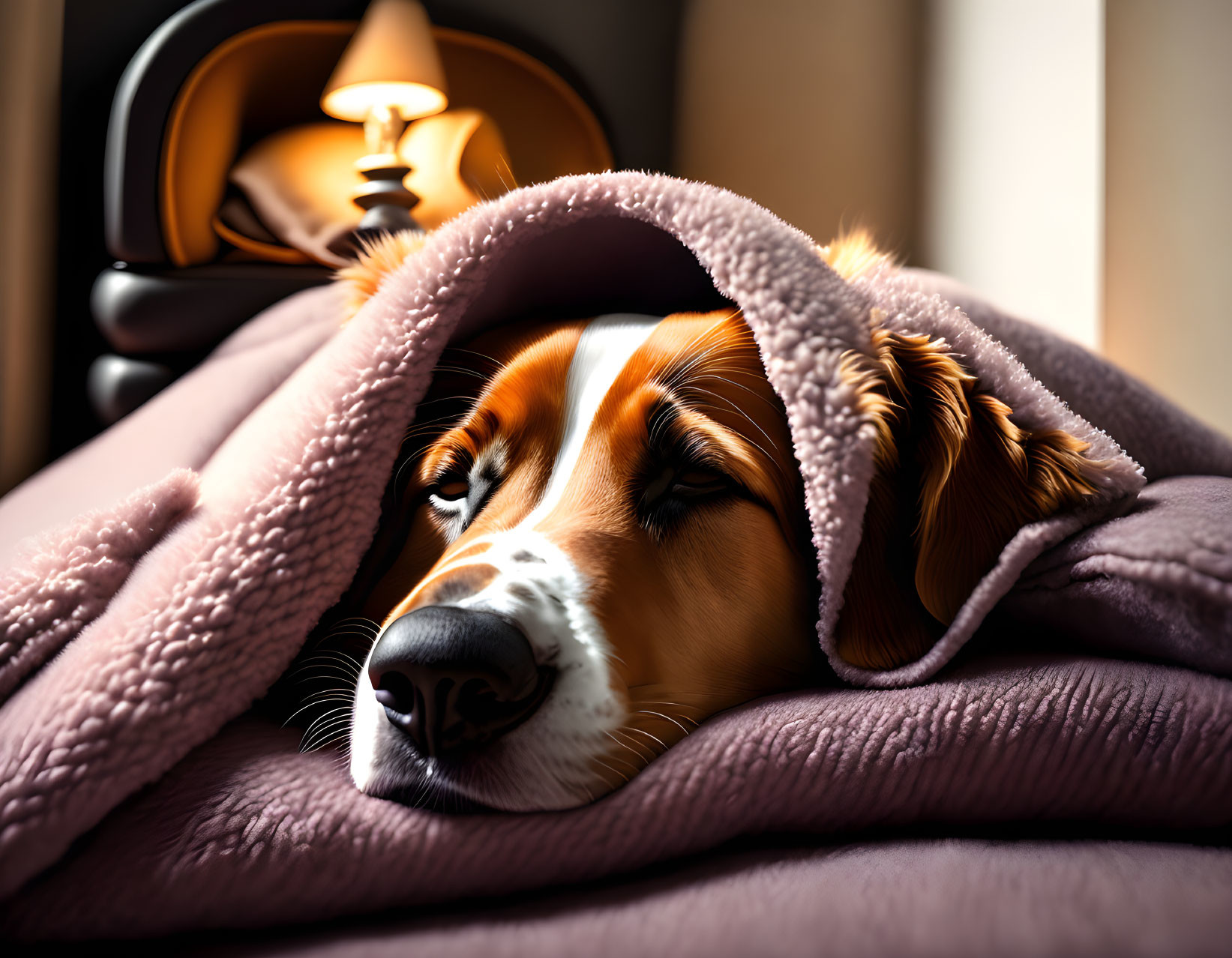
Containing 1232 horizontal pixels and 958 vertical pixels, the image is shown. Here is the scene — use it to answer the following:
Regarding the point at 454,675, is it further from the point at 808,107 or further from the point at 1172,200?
the point at 808,107

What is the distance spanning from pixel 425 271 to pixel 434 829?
1.94ft

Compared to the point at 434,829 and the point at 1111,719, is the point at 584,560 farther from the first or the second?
the point at 1111,719

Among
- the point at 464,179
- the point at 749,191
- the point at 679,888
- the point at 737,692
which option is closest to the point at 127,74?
the point at 464,179

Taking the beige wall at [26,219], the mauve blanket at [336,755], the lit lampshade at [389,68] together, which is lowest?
the mauve blanket at [336,755]

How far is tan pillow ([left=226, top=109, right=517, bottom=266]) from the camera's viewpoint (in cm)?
262

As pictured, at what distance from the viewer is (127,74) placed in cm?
242

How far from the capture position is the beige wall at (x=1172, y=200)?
215 cm

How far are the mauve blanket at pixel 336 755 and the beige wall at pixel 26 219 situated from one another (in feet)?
5.15

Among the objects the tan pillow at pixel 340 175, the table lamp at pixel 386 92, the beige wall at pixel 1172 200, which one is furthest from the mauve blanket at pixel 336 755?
the tan pillow at pixel 340 175

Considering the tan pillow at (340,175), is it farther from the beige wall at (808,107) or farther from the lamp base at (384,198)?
the beige wall at (808,107)

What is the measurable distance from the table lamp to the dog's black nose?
1848 millimetres

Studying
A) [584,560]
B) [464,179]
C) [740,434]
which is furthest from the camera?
[464,179]

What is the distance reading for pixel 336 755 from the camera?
2.62 feet

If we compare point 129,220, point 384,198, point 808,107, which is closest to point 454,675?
point 384,198
